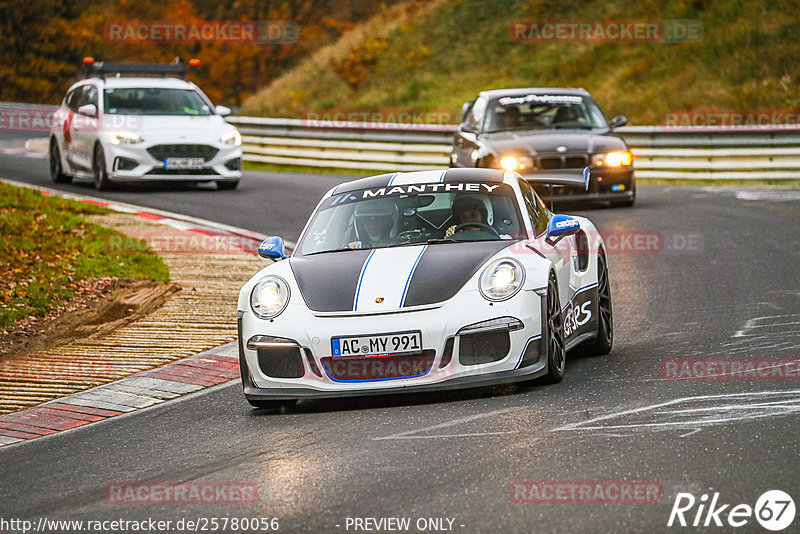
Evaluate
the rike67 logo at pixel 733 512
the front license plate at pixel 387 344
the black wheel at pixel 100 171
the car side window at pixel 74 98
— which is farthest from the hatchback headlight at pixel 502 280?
the car side window at pixel 74 98

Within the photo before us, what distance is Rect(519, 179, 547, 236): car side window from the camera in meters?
8.77

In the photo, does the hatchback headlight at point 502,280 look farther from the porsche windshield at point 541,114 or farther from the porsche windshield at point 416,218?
the porsche windshield at point 541,114

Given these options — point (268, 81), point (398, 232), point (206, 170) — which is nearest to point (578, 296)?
point (398, 232)

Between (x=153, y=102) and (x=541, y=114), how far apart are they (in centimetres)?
654

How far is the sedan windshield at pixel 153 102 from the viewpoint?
21.2 m

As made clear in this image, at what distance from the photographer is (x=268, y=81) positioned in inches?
2576

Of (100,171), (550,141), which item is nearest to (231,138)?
(100,171)

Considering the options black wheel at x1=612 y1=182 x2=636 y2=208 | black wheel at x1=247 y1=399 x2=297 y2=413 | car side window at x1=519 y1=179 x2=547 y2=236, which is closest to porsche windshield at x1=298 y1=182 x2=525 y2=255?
car side window at x1=519 y1=179 x2=547 y2=236

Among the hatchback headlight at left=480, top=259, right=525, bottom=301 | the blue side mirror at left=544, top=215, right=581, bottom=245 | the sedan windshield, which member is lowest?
the hatchback headlight at left=480, top=259, right=525, bottom=301

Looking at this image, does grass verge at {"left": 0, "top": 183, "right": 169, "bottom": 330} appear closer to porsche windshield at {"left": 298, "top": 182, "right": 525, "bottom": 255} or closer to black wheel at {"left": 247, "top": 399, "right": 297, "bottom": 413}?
porsche windshield at {"left": 298, "top": 182, "right": 525, "bottom": 255}

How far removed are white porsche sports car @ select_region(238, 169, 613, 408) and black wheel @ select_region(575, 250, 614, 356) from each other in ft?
0.28

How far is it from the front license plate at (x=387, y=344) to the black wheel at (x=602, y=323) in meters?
1.95

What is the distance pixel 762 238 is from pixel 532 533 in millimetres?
10570

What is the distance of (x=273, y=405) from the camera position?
8.05m
